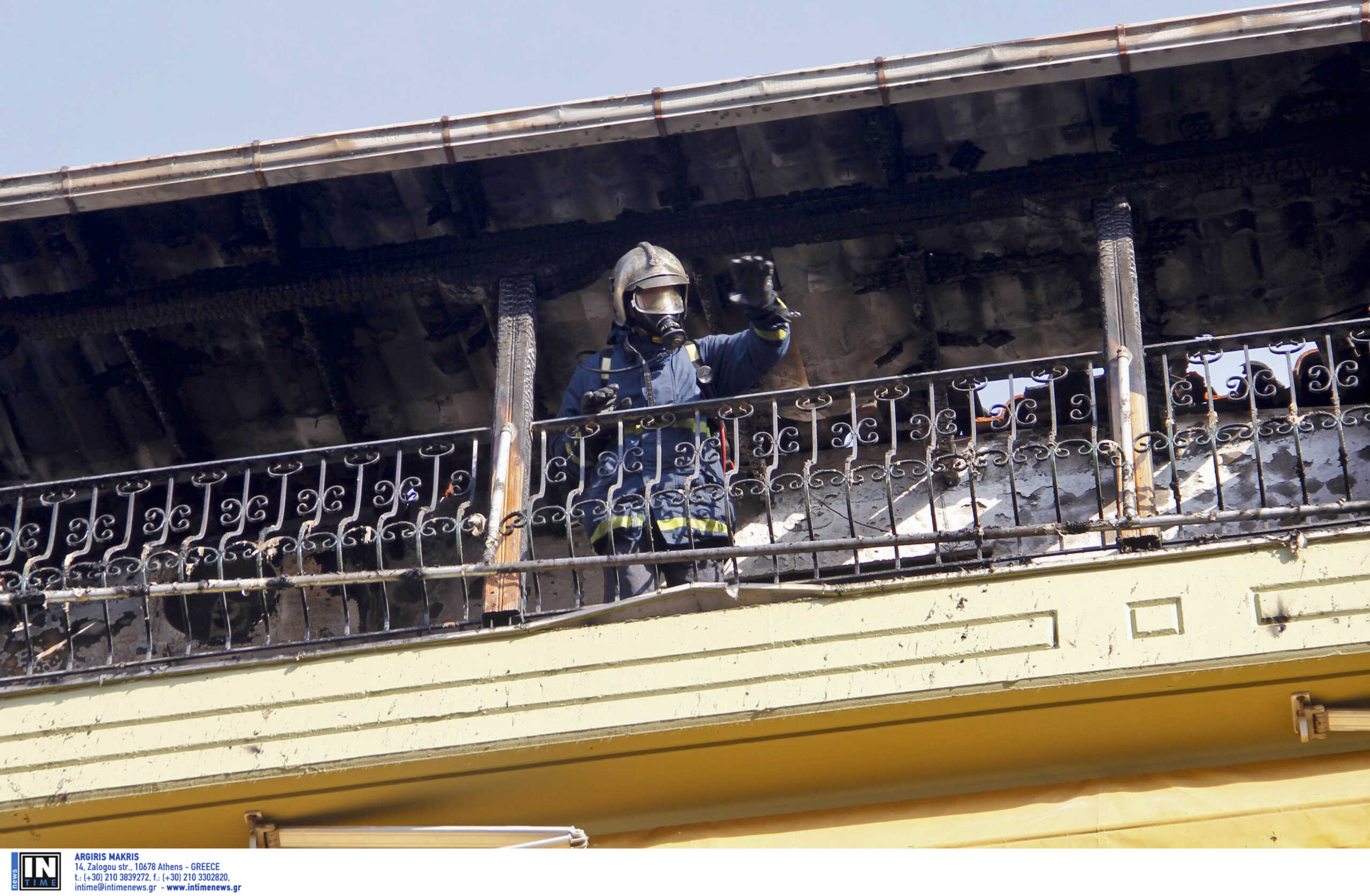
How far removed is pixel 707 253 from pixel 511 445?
1573 mm

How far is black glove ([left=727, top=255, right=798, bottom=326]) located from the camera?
20.7 feet

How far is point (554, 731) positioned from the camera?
17.9ft

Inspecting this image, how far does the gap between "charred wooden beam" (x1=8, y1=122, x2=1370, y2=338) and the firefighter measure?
0.38 metres

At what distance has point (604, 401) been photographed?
22.3ft

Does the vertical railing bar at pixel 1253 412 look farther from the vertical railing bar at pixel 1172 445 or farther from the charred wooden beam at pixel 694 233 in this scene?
the charred wooden beam at pixel 694 233

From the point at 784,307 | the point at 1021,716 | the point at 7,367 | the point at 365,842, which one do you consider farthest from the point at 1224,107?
the point at 7,367

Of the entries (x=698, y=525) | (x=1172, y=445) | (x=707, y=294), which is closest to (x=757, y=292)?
(x=698, y=525)

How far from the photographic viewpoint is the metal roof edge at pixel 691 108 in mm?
6359

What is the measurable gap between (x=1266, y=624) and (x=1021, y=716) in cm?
86

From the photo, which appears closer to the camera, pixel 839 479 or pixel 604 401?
pixel 604 401

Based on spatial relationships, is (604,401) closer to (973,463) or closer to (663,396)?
(663,396)

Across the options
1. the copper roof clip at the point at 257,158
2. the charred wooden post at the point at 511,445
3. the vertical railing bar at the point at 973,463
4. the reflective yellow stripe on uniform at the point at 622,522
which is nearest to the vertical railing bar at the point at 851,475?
the vertical railing bar at the point at 973,463

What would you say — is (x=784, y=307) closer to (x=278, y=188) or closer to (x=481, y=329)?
(x=481, y=329)
